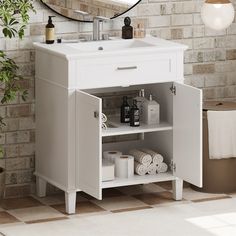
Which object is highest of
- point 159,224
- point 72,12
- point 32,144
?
point 72,12

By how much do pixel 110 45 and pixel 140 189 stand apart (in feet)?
3.19

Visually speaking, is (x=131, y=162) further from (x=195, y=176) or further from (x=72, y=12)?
(x=72, y=12)

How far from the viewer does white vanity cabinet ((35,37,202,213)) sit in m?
5.49

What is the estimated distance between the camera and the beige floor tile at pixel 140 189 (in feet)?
20.1

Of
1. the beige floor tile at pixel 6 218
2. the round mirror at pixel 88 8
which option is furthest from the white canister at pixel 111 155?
the round mirror at pixel 88 8

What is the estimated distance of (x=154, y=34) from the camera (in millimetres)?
6254

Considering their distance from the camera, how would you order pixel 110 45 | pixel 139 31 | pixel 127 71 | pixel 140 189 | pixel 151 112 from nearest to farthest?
pixel 127 71 → pixel 151 112 → pixel 110 45 → pixel 139 31 → pixel 140 189

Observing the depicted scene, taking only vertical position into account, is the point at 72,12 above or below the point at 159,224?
above

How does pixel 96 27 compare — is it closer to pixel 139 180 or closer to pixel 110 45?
pixel 110 45

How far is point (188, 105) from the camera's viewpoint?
5660 millimetres

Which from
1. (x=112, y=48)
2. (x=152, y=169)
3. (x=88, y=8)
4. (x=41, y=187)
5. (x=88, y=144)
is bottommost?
(x=41, y=187)

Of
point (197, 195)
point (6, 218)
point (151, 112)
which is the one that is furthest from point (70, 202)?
point (197, 195)

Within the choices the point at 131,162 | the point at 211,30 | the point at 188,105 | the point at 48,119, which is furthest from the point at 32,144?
the point at 211,30

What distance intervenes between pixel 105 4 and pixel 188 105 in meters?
0.87
